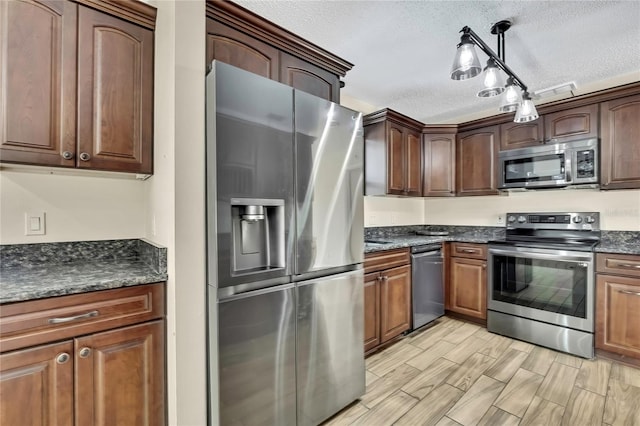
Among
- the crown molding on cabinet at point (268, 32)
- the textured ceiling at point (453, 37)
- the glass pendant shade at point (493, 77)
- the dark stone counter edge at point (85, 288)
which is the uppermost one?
the textured ceiling at point (453, 37)

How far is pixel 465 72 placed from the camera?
6.13 ft

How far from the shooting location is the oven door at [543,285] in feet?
8.43

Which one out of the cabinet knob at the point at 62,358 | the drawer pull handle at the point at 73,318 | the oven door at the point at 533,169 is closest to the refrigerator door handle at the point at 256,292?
the drawer pull handle at the point at 73,318

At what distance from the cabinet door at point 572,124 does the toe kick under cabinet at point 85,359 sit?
11.9ft

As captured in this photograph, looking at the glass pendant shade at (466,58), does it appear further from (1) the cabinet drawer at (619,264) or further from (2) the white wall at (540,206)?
(2) the white wall at (540,206)

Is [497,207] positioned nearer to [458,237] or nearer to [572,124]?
[458,237]

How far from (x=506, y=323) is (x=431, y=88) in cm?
250

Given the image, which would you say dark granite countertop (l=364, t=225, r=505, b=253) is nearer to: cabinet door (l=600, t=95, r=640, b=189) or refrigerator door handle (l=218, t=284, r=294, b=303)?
cabinet door (l=600, t=95, r=640, b=189)

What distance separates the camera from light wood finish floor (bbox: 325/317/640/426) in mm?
1841

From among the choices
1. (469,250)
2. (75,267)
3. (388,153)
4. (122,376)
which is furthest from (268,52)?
(469,250)

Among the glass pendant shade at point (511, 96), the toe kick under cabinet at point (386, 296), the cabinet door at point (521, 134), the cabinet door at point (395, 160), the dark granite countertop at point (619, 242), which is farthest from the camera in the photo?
the cabinet door at point (395, 160)

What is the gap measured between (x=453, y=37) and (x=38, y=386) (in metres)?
3.03

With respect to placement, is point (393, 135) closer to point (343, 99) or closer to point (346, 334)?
point (343, 99)

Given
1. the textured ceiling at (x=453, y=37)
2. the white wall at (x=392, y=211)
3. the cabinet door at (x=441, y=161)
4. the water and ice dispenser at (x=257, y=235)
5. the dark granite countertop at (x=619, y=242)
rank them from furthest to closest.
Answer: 1. the cabinet door at (x=441, y=161)
2. the white wall at (x=392, y=211)
3. the dark granite countertop at (x=619, y=242)
4. the textured ceiling at (x=453, y=37)
5. the water and ice dispenser at (x=257, y=235)
